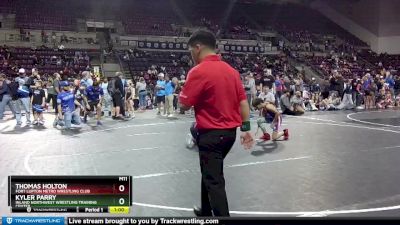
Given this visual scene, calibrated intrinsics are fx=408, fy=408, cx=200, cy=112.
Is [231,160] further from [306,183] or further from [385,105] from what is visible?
[385,105]

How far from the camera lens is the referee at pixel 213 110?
332 centimetres

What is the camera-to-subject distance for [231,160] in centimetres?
692

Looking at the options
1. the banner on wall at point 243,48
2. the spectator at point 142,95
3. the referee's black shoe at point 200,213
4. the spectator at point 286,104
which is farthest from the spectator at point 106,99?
the banner on wall at point 243,48

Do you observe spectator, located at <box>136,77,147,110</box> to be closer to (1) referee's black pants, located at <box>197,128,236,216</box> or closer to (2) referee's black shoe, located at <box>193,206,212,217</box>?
(2) referee's black shoe, located at <box>193,206,212,217</box>

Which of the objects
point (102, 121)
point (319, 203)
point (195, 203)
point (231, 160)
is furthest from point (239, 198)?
point (102, 121)

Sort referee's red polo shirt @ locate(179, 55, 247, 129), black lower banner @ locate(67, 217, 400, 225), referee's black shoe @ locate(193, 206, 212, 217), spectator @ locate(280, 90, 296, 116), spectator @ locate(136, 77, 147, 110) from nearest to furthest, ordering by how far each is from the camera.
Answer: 1. black lower banner @ locate(67, 217, 400, 225)
2. referee's red polo shirt @ locate(179, 55, 247, 129)
3. referee's black shoe @ locate(193, 206, 212, 217)
4. spectator @ locate(280, 90, 296, 116)
5. spectator @ locate(136, 77, 147, 110)

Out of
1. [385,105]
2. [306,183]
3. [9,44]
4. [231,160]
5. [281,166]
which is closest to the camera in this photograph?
[306,183]

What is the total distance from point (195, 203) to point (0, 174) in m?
3.14

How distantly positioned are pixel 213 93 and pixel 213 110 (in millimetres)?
145

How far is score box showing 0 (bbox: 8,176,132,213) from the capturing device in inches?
132

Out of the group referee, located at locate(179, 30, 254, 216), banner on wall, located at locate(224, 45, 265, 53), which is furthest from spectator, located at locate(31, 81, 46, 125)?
banner on wall, located at locate(224, 45, 265, 53)

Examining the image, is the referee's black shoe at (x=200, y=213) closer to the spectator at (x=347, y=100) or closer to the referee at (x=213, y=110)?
the referee at (x=213, y=110)

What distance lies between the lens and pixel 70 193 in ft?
11.0

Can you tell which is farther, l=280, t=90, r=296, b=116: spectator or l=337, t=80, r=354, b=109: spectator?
l=337, t=80, r=354, b=109: spectator
